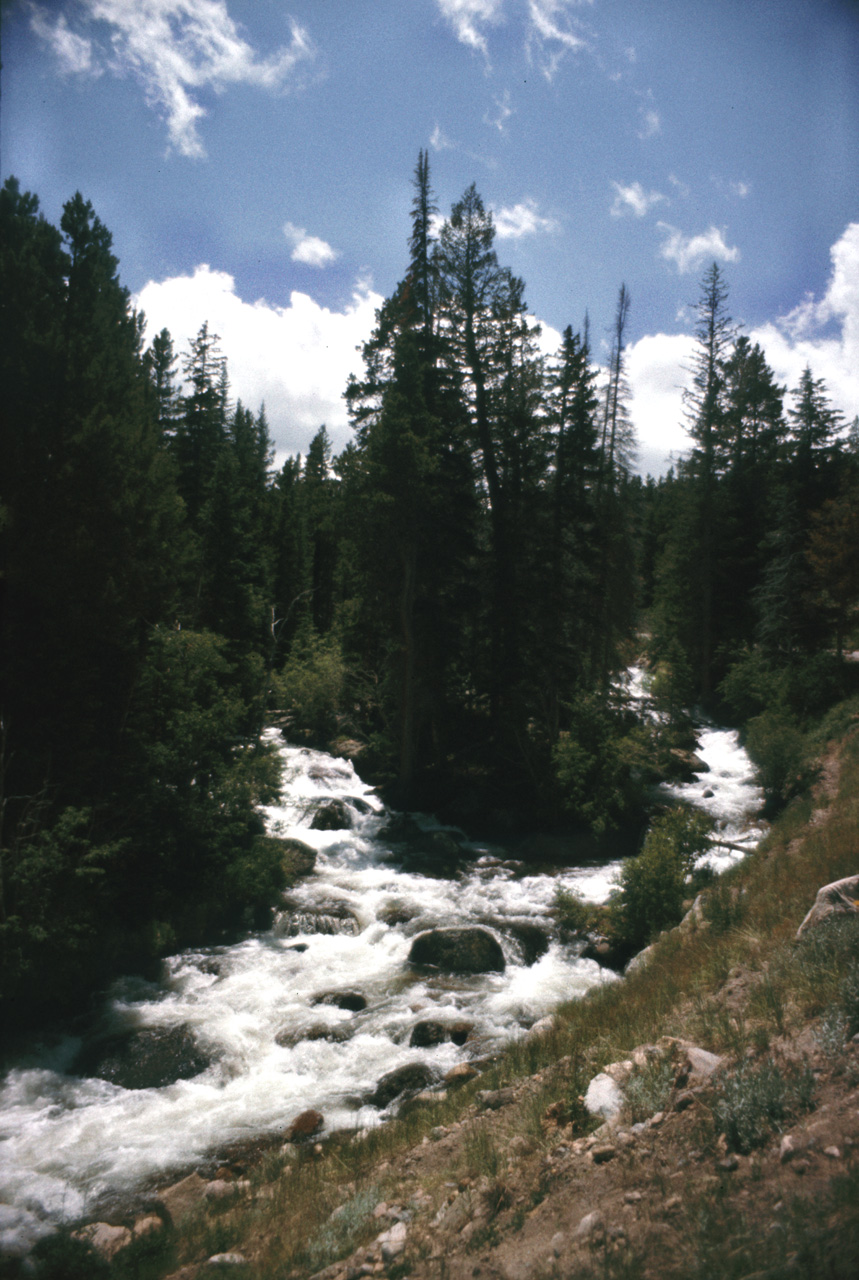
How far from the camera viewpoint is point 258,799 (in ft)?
53.6

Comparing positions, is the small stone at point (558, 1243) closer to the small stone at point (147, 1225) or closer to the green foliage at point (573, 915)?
the small stone at point (147, 1225)

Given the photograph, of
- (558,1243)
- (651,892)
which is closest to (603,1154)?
(558,1243)

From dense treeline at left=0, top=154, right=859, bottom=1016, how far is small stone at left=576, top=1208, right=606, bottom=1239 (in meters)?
9.45

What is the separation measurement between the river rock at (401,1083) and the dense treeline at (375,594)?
5780 millimetres

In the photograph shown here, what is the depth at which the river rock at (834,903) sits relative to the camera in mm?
6184

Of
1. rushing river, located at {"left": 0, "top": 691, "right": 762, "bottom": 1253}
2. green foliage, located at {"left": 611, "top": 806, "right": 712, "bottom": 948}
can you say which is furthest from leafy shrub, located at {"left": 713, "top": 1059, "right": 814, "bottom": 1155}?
green foliage, located at {"left": 611, "top": 806, "right": 712, "bottom": 948}

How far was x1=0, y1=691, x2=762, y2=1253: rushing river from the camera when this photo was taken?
25.1 ft

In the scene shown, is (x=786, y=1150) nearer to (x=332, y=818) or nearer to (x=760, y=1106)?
(x=760, y=1106)

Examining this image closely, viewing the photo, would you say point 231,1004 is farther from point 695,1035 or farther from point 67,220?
point 67,220

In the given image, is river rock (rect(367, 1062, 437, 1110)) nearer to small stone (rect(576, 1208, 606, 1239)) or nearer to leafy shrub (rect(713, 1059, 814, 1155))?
small stone (rect(576, 1208, 606, 1239))

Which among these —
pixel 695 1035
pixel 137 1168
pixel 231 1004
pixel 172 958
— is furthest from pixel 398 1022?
pixel 695 1035

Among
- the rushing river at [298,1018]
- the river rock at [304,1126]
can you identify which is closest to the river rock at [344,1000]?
the rushing river at [298,1018]

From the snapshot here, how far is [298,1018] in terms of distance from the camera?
35.0 ft

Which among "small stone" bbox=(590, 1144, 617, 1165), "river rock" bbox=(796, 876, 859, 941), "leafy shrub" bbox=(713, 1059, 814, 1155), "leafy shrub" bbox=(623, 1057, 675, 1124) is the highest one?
"river rock" bbox=(796, 876, 859, 941)
